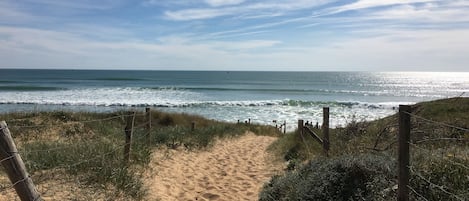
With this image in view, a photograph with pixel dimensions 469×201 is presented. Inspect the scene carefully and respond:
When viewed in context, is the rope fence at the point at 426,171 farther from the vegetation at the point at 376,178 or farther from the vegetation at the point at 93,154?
the vegetation at the point at 93,154

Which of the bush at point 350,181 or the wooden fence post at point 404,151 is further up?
the wooden fence post at point 404,151

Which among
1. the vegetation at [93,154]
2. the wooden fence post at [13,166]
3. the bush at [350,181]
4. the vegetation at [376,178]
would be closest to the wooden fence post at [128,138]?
the vegetation at [93,154]

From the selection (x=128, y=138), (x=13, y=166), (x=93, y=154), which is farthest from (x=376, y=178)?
(x=128, y=138)

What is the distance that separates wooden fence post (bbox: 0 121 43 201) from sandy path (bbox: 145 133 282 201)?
2.86m

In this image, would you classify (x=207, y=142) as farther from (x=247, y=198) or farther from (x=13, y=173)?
(x=13, y=173)

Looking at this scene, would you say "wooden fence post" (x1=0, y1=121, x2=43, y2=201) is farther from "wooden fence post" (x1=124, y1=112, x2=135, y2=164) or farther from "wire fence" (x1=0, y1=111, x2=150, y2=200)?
"wooden fence post" (x1=124, y1=112, x2=135, y2=164)

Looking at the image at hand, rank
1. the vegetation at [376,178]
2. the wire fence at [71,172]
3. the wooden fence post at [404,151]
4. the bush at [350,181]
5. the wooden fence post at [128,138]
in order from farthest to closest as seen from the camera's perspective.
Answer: the wooden fence post at [128,138], the wire fence at [71,172], the bush at [350,181], the vegetation at [376,178], the wooden fence post at [404,151]

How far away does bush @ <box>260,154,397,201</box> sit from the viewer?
4.53 metres

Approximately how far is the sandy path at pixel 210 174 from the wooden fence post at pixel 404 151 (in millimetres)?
3335

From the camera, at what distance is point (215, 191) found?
717 centimetres

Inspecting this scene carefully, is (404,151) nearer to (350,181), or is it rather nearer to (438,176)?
(438,176)

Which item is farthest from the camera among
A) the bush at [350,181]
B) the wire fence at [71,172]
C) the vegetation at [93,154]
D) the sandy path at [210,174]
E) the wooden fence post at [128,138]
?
the wooden fence post at [128,138]

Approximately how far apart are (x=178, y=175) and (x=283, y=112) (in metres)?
26.5

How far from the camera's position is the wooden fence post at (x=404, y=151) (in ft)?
12.4
